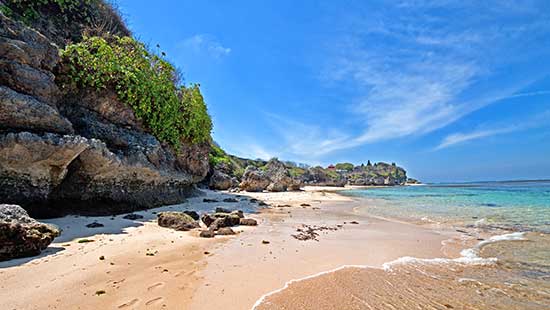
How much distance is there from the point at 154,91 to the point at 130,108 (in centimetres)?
136

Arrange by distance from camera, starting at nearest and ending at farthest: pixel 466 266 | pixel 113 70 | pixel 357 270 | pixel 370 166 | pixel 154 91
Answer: pixel 357 270
pixel 466 266
pixel 113 70
pixel 154 91
pixel 370 166

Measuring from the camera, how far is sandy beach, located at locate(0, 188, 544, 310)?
3271mm

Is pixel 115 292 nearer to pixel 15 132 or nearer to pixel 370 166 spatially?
pixel 15 132

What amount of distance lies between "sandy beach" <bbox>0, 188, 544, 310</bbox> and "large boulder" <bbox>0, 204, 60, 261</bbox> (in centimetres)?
20

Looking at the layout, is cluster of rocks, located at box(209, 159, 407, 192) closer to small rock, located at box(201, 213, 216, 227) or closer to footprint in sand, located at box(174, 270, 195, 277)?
small rock, located at box(201, 213, 216, 227)

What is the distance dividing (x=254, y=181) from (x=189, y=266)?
27.4m

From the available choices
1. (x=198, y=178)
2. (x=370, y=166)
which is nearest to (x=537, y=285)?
(x=198, y=178)

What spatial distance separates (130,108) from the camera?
11.1 metres

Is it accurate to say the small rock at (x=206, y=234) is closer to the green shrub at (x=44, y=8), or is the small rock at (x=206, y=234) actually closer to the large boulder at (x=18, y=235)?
the large boulder at (x=18, y=235)

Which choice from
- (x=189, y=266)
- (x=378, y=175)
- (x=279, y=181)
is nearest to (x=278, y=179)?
(x=279, y=181)

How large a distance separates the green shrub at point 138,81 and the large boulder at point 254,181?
15.8 metres

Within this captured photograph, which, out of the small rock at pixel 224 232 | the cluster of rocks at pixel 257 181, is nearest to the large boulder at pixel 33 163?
the small rock at pixel 224 232

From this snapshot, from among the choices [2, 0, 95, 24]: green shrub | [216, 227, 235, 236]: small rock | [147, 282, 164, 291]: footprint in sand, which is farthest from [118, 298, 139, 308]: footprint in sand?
[2, 0, 95, 24]: green shrub

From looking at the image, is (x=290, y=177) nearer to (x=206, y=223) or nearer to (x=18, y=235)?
(x=206, y=223)
